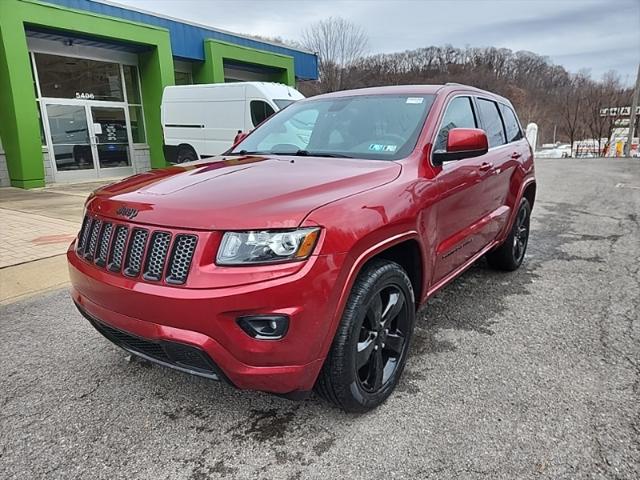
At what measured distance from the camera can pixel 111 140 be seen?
14.7 meters

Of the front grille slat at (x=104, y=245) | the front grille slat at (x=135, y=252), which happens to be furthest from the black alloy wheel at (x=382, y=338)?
the front grille slat at (x=104, y=245)

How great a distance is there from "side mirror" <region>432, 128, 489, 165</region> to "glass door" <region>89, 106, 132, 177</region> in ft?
44.8

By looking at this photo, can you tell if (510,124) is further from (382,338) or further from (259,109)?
(259,109)

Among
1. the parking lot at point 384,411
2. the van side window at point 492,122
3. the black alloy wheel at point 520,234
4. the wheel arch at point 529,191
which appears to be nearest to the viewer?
the parking lot at point 384,411

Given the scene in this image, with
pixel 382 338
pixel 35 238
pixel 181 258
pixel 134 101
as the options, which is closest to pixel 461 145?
pixel 382 338

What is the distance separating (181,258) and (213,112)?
11.9 metres

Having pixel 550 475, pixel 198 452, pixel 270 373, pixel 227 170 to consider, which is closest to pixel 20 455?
pixel 198 452

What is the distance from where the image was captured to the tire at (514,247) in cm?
461

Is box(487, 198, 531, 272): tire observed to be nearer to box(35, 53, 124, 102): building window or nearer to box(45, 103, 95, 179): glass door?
box(45, 103, 95, 179): glass door

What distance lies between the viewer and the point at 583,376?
279 centimetres

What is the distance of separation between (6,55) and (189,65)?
6.72 metres

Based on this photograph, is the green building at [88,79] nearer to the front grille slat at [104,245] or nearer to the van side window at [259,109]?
the van side window at [259,109]

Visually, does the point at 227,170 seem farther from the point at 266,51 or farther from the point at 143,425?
the point at 266,51

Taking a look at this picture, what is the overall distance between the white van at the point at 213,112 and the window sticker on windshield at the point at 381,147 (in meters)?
9.73
